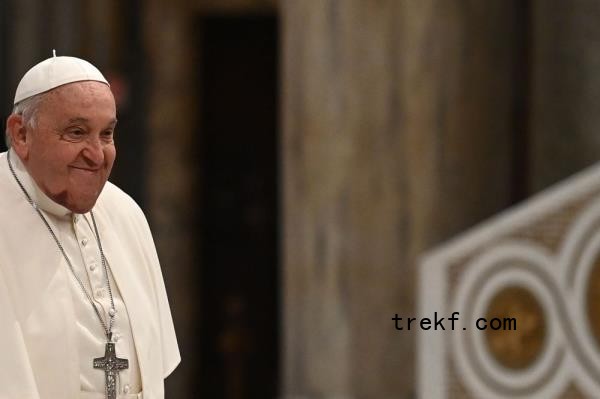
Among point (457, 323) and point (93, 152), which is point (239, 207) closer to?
point (457, 323)

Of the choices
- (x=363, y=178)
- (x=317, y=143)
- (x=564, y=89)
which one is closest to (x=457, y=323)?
(x=363, y=178)

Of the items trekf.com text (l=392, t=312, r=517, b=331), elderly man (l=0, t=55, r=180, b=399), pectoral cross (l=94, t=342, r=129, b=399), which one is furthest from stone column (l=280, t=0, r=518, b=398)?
pectoral cross (l=94, t=342, r=129, b=399)

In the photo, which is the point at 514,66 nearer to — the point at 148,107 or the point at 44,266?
the point at 148,107

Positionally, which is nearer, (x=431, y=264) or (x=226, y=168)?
(x=431, y=264)

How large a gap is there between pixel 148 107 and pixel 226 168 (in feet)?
2.38

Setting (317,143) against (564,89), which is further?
(564,89)

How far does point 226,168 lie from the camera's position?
348 inches

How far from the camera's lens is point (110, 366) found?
110 inches

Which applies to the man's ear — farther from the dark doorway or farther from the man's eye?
the dark doorway

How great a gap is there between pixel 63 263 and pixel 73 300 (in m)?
0.09

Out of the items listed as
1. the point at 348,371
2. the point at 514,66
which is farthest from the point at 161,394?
the point at 514,66

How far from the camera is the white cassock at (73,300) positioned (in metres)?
2.73

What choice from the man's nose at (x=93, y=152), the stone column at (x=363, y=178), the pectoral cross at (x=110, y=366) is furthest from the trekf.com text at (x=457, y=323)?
the man's nose at (x=93, y=152)

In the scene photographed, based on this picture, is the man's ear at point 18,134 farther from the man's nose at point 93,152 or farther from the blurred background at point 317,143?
the blurred background at point 317,143
